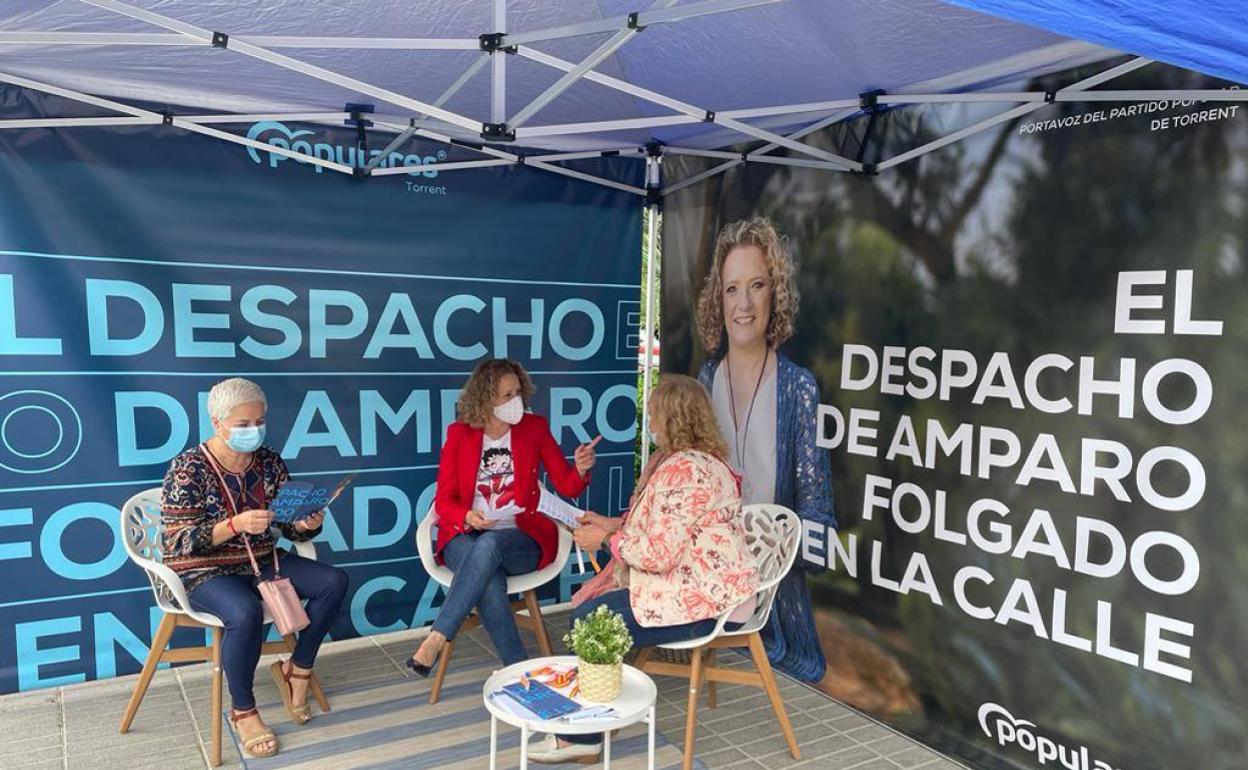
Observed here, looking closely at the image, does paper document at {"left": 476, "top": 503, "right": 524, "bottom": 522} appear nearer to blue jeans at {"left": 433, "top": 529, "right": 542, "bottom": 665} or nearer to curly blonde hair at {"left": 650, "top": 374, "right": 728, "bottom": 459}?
blue jeans at {"left": 433, "top": 529, "right": 542, "bottom": 665}

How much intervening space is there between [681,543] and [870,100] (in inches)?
70.2

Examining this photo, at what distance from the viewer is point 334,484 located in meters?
4.06

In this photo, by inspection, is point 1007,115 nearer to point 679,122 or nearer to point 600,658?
point 679,122

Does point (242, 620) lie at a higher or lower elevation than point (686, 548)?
lower

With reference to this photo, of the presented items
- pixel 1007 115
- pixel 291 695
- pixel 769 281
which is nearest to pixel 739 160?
pixel 769 281

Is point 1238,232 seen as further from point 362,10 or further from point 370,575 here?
point 370,575

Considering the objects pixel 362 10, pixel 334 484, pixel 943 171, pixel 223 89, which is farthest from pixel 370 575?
pixel 943 171

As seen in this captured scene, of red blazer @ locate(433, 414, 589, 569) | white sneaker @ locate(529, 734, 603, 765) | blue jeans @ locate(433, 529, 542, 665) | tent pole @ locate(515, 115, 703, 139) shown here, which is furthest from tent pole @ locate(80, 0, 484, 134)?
white sneaker @ locate(529, 734, 603, 765)

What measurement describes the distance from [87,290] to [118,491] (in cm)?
84

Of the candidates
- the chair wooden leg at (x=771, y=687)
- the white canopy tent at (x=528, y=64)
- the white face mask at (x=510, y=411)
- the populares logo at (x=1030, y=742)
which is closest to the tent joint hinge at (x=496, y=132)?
the white canopy tent at (x=528, y=64)

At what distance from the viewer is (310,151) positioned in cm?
397

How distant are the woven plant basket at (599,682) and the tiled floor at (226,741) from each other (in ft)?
2.96

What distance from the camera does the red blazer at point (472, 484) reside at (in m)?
3.67

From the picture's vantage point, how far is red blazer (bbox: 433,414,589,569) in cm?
367
